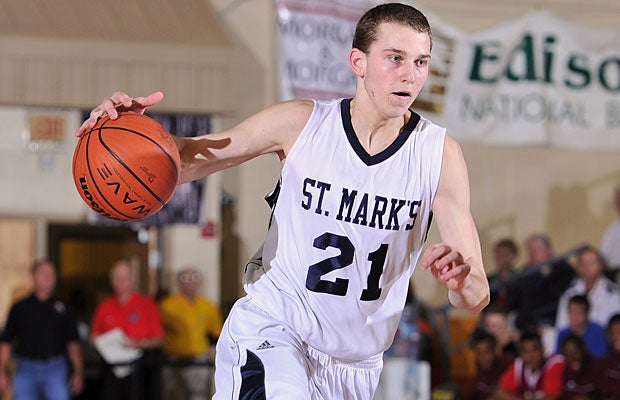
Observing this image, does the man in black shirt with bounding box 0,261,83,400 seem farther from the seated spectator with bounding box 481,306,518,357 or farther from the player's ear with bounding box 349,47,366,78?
the player's ear with bounding box 349,47,366,78

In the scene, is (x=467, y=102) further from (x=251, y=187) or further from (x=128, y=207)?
(x=128, y=207)

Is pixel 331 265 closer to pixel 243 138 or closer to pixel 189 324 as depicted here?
pixel 243 138

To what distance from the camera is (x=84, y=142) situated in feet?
12.4

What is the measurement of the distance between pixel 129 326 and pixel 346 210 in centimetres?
606

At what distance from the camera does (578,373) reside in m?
8.08

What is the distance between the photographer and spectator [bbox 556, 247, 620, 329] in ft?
29.8

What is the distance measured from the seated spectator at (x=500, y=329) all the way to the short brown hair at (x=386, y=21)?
18.8 feet

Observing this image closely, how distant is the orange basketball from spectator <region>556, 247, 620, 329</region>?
20.0ft

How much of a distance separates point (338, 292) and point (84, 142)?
1.06 meters

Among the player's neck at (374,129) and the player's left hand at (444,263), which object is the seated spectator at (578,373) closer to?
the player's neck at (374,129)

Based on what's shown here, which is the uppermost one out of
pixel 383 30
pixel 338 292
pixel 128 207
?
pixel 383 30

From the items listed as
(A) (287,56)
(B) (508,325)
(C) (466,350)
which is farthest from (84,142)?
(C) (466,350)

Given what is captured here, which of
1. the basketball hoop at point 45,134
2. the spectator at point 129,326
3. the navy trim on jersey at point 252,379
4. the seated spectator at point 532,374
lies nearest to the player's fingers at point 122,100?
the navy trim on jersey at point 252,379

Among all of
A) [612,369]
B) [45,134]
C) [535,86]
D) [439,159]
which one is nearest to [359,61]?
[439,159]
